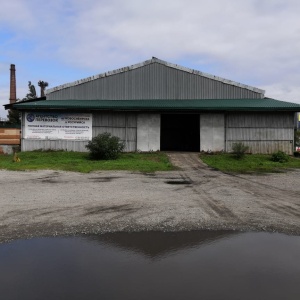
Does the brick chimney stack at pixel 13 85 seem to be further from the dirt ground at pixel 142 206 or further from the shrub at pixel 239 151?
the dirt ground at pixel 142 206

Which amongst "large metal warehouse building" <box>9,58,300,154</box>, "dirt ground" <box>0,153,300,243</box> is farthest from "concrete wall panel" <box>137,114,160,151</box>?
"dirt ground" <box>0,153,300,243</box>

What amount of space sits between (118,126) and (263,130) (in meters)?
10.8

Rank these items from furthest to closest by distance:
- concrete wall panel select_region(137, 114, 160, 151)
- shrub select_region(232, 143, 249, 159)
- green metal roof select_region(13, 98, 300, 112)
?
concrete wall panel select_region(137, 114, 160, 151), green metal roof select_region(13, 98, 300, 112), shrub select_region(232, 143, 249, 159)

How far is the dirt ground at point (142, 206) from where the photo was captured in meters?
6.92

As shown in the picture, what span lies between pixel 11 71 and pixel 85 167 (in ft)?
148

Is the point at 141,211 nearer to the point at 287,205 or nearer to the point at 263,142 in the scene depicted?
the point at 287,205

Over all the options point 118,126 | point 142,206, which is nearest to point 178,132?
point 118,126

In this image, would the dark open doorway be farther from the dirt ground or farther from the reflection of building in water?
the reflection of building in water

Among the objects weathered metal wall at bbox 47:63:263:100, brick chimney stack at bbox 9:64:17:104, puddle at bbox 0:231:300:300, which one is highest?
brick chimney stack at bbox 9:64:17:104

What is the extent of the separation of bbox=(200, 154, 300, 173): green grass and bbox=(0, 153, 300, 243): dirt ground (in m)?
4.63

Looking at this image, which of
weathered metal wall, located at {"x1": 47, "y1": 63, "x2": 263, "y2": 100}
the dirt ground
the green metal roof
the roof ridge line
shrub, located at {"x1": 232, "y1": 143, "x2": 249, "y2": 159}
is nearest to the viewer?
the dirt ground

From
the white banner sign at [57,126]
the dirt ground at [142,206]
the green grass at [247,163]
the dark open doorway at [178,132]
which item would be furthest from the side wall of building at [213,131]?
the dirt ground at [142,206]

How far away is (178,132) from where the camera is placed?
33.2 metres

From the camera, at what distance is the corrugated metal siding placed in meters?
26.9
